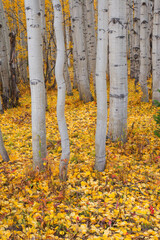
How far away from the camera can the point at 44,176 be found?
322 cm

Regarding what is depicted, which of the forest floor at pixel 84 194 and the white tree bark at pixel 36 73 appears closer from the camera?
the forest floor at pixel 84 194

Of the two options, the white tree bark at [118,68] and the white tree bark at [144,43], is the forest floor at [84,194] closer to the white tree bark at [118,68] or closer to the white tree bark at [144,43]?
the white tree bark at [118,68]

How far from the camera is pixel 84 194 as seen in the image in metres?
3.02

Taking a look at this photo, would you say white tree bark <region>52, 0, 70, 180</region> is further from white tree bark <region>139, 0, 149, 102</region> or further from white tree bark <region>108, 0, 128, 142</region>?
white tree bark <region>139, 0, 149, 102</region>

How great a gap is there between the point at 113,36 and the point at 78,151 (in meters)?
2.43

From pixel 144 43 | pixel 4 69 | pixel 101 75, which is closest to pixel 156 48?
pixel 144 43

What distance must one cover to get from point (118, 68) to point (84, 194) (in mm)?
2483

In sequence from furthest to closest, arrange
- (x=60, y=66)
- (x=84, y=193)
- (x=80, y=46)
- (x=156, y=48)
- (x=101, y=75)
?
1. (x=80, y=46)
2. (x=156, y=48)
3. (x=84, y=193)
4. (x=101, y=75)
5. (x=60, y=66)

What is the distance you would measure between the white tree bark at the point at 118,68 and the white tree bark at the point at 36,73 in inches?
61.6

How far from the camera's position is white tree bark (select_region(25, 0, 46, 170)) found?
111 inches

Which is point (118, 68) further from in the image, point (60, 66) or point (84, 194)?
point (84, 194)

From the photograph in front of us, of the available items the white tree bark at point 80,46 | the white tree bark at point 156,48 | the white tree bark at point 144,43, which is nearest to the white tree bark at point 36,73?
the white tree bark at point 80,46

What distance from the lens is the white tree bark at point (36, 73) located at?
282cm

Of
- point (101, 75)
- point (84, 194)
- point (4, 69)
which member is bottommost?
point (84, 194)
